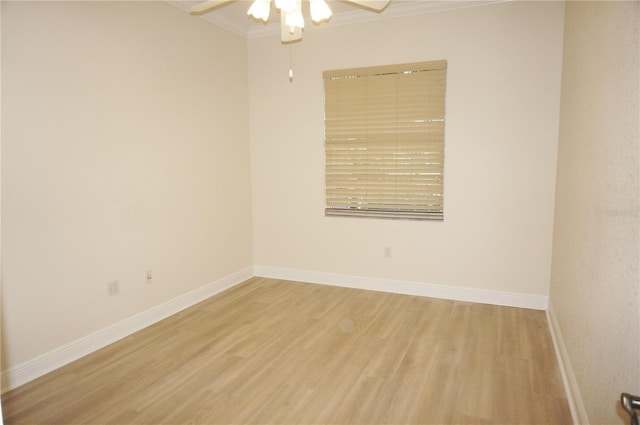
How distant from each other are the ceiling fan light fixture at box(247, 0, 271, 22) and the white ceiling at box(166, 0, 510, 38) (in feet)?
5.91

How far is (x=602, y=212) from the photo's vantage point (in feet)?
6.19

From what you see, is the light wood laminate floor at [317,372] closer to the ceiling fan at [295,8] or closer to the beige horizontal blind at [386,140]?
the beige horizontal blind at [386,140]

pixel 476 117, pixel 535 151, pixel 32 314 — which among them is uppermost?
pixel 476 117

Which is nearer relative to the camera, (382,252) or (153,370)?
(153,370)

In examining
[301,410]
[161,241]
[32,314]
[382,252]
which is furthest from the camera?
[382,252]

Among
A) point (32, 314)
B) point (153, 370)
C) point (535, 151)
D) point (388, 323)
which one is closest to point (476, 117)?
point (535, 151)

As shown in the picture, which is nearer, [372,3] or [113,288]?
[372,3]

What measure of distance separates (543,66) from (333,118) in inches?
79.0

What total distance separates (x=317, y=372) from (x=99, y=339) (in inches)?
66.0

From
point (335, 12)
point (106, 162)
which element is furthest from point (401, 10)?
point (106, 162)

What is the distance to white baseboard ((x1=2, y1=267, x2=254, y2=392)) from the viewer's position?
2688 millimetres

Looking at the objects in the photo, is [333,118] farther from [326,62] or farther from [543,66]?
[543,66]

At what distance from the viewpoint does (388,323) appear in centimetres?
364

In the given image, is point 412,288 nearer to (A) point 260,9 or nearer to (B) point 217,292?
(B) point 217,292
